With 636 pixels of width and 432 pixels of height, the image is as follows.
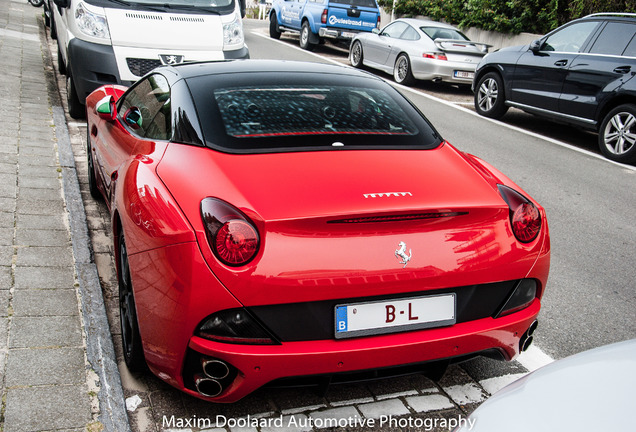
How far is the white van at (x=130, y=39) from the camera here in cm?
781

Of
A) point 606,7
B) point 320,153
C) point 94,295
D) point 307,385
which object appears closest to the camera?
point 307,385

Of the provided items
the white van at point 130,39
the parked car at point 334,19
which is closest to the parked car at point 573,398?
the white van at point 130,39

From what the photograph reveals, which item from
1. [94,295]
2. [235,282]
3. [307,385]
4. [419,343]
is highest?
[235,282]

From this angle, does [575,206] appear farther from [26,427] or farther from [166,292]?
[26,427]

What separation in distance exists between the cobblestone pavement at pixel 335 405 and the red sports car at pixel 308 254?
0.21 m

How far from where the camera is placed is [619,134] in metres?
8.89

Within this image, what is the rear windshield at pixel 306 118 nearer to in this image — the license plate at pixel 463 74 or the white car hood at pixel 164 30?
the white car hood at pixel 164 30

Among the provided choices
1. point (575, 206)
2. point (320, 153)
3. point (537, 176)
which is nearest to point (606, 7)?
point (537, 176)

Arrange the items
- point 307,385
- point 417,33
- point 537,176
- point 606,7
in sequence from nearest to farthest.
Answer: point 307,385, point 537,176, point 417,33, point 606,7

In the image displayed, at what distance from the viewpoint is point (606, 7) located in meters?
16.5

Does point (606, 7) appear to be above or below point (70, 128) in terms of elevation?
above

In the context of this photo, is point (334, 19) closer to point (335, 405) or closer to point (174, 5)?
point (174, 5)

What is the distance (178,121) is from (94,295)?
1105 mm

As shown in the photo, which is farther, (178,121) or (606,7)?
(606,7)
